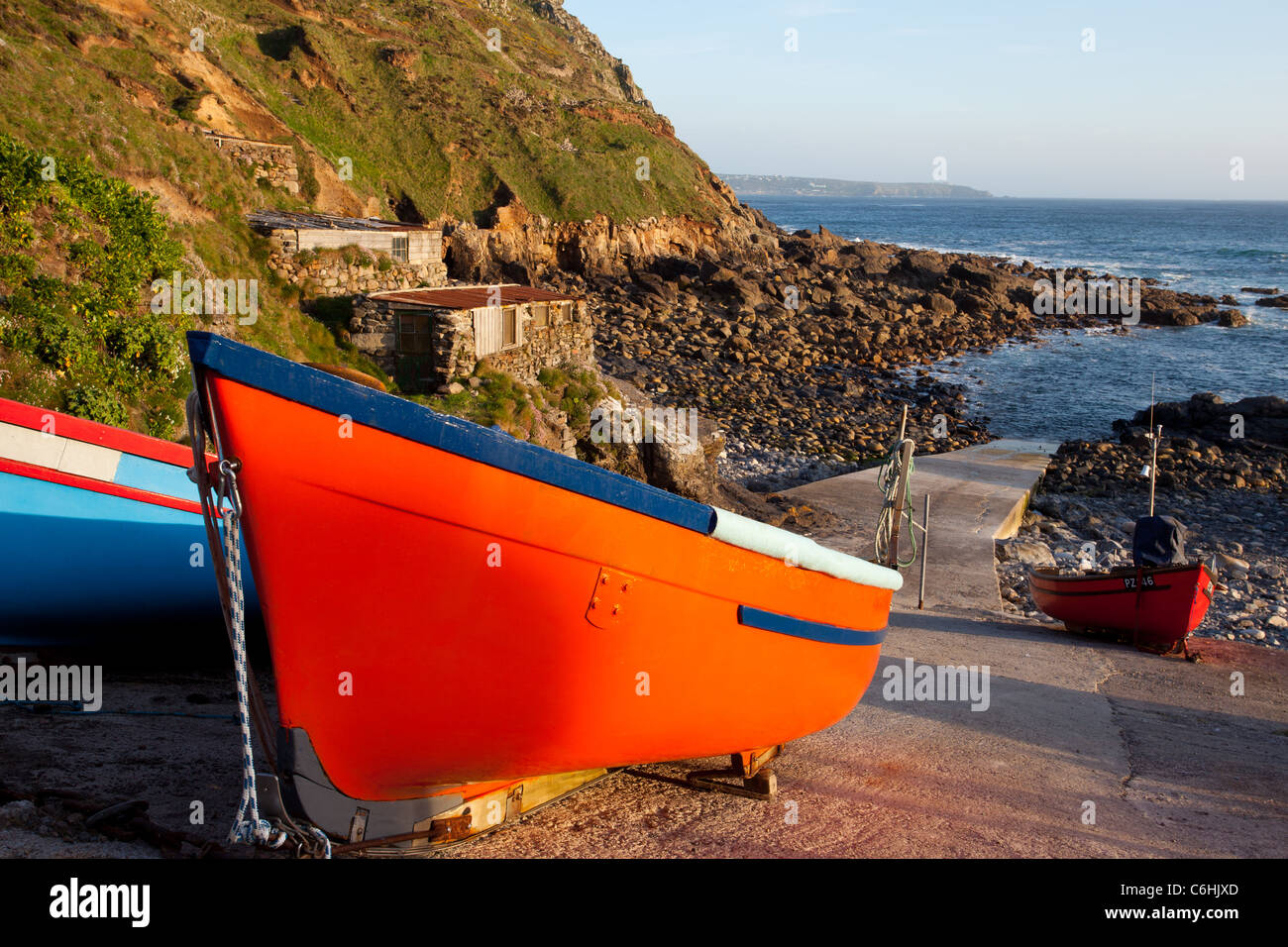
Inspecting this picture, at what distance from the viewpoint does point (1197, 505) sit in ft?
67.7

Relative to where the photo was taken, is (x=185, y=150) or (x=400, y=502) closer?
(x=400, y=502)

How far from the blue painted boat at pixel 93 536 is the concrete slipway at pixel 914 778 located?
0.66 m

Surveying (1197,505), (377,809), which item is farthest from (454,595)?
(1197,505)

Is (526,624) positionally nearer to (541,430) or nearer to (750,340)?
(541,430)

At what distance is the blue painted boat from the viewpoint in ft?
23.2

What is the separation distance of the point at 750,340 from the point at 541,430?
68.8 feet

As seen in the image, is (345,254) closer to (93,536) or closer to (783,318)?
(93,536)

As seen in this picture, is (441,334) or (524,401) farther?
(524,401)

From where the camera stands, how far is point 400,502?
14.9 feet

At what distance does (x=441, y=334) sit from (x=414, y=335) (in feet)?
2.16

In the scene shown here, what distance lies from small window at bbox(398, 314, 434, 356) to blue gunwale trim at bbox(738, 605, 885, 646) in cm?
1043
